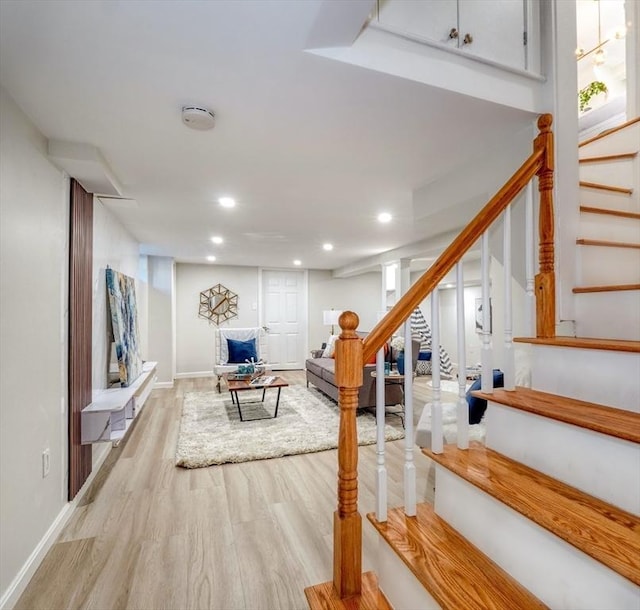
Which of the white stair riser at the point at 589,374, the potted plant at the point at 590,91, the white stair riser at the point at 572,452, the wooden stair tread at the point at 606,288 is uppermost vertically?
the potted plant at the point at 590,91

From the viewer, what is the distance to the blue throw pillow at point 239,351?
238 inches

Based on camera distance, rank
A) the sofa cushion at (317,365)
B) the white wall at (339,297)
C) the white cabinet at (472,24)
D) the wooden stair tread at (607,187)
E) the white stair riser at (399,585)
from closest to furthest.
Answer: the white stair riser at (399,585) < the white cabinet at (472,24) < the wooden stair tread at (607,187) < the sofa cushion at (317,365) < the white wall at (339,297)

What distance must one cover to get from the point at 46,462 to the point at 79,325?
0.89 metres

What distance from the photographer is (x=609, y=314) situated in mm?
1664

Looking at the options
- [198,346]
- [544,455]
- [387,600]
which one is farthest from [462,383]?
[198,346]

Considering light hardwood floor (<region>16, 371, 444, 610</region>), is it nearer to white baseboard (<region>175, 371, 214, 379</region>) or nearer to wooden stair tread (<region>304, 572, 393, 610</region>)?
wooden stair tread (<region>304, 572, 393, 610</region>)

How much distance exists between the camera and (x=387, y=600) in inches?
51.0

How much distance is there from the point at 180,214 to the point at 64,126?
5.41ft

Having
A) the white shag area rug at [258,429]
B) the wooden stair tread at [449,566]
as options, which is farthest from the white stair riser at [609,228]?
the white shag area rug at [258,429]

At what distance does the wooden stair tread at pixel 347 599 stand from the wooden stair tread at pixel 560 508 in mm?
545

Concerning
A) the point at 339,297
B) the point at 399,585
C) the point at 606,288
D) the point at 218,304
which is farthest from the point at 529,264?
the point at 339,297

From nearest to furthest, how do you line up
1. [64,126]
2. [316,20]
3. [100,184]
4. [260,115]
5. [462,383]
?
[316,20] → [462,383] → [260,115] → [64,126] → [100,184]

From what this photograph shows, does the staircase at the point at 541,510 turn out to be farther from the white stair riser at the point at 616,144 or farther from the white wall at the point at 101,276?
the white wall at the point at 101,276

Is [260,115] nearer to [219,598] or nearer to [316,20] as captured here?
[316,20]
